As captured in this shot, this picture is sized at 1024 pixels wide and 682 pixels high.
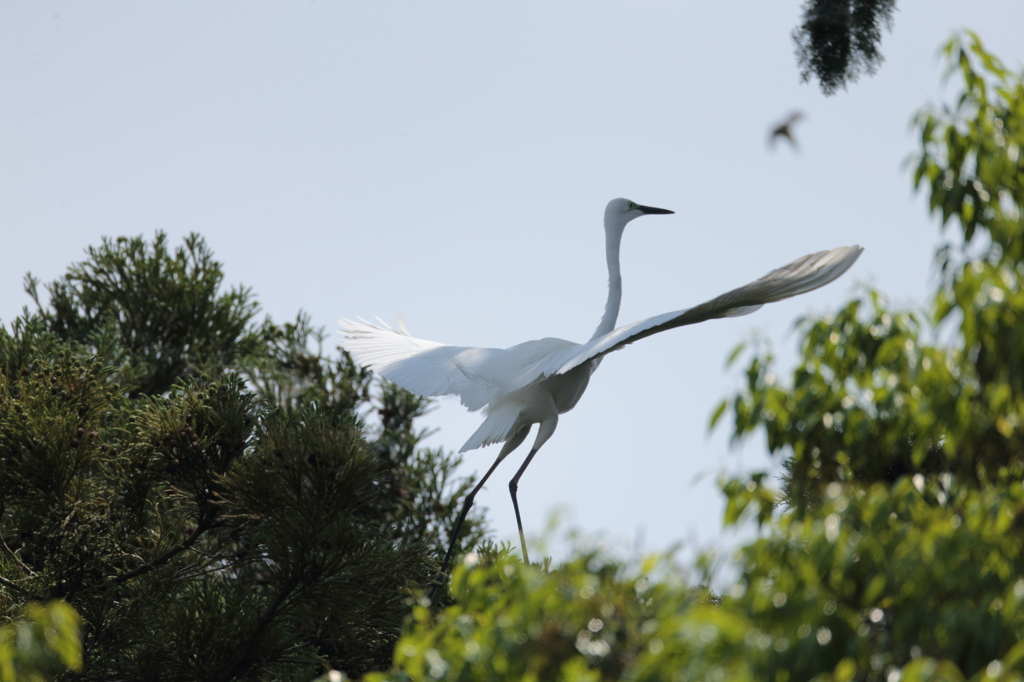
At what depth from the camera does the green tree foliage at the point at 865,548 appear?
1486 mm

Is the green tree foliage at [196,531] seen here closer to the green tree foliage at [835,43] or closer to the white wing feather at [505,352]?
the white wing feather at [505,352]

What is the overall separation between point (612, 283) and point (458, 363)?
0.96 m

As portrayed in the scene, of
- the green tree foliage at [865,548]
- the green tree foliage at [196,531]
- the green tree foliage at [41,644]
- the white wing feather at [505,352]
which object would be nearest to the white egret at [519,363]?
the white wing feather at [505,352]

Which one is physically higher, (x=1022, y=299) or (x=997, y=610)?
(x=1022, y=299)

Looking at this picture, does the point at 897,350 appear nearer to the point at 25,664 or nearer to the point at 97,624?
the point at 25,664

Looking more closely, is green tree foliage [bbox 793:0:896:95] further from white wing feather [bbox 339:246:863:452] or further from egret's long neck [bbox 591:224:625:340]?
egret's long neck [bbox 591:224:625:340]

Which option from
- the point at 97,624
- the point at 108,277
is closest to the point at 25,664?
the point at 97,624

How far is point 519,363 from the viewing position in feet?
15.5

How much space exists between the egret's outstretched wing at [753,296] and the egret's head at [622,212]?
1635 mm

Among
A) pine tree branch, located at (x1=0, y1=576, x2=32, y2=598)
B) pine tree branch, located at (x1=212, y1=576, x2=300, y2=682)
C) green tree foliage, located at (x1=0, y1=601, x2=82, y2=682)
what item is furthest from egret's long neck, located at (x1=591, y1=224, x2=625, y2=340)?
green tree foliage, located at (x1=0, y1=601, x2=82, y2=682)

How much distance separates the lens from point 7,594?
3936 mm

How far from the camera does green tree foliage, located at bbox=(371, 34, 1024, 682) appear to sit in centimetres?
149

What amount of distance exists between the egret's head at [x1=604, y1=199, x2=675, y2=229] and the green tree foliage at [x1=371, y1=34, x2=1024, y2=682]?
3.57 m

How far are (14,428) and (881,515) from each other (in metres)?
3.65
